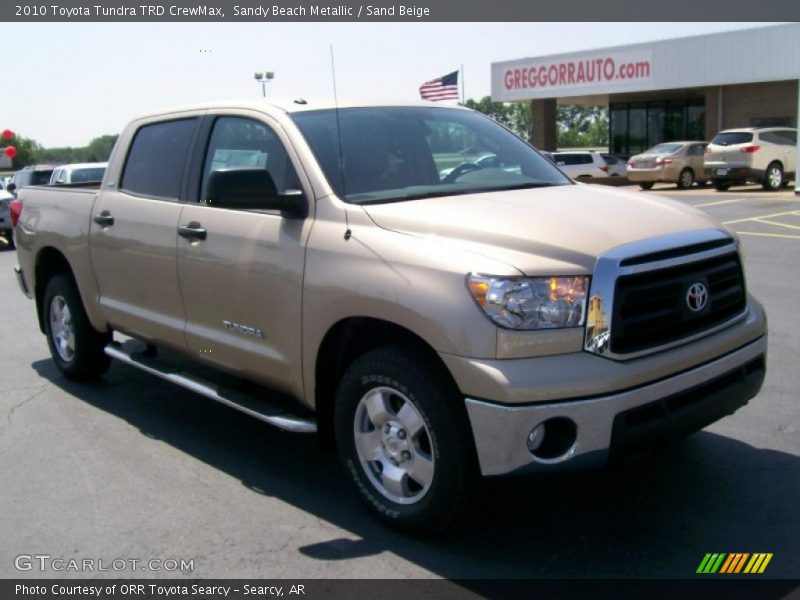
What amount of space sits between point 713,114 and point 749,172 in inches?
307

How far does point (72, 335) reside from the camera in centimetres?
664

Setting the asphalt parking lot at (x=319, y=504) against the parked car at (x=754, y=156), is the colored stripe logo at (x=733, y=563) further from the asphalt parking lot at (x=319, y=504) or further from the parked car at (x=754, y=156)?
the parked car at (x=754, y=156)

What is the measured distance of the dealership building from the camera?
28.9 m

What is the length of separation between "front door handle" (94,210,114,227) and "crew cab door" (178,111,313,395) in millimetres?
937

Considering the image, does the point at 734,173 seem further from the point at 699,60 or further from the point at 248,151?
the point at 248,151

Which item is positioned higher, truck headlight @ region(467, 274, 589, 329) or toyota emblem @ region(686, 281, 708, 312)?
truck headlight @ region(467, 274, 589, 329)

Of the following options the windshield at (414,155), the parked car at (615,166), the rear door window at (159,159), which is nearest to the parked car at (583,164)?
the parked car at (615,166)

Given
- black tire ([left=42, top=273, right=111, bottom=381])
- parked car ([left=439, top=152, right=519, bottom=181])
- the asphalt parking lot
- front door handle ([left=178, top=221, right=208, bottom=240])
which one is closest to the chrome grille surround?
the asphalt parking lot

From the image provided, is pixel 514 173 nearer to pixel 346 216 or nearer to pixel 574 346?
pixel 346 216

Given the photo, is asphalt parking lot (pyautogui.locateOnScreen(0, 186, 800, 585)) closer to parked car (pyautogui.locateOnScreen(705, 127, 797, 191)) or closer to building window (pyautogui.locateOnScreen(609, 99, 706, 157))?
parked car (pyautogui.locateOnScreen(705, 127, 797, 191))

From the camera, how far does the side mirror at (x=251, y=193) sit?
13.9 feet

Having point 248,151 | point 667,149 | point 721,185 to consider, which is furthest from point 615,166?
point 248,151

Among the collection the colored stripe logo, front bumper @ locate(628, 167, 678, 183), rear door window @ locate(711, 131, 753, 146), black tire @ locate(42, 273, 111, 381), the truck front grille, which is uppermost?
the truck front grille

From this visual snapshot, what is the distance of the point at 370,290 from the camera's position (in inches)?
152
